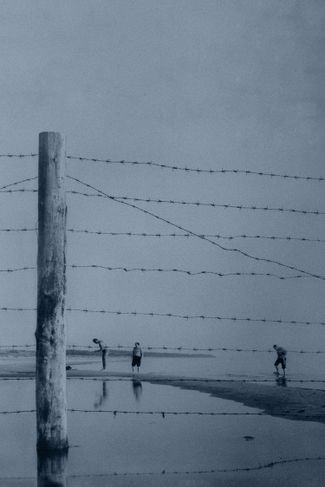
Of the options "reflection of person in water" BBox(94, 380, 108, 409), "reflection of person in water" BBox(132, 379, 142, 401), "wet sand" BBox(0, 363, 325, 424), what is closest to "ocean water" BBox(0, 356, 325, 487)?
"wet sand" BBox(0, 363, 325, 424)

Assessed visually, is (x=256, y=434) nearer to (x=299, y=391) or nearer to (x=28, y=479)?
(x=28, y=479)

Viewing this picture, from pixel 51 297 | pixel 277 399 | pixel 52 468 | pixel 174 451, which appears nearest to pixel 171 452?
pixel 174 451

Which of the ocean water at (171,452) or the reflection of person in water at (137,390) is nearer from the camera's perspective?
the ocean water at (171,452)

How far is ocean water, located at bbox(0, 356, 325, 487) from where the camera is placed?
7.68 meters

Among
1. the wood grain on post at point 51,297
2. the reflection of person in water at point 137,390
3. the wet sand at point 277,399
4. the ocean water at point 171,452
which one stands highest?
the wood grain on post at point 51,297

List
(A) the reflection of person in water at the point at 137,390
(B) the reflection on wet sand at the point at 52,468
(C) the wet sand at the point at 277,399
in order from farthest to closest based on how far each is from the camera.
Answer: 1. (A) the reflection of person in water at the point at 137,390
2. (C) the wet sand at the point at 277,399
3. (B) the reflection on wet sand at the point at 52,468

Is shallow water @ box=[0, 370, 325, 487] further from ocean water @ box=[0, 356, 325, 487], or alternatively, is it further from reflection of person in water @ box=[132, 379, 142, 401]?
reflection of person in water @ box=[132, 379, 142, 401]

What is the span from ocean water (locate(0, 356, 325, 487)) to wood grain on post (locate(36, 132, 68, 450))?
18.8 inches

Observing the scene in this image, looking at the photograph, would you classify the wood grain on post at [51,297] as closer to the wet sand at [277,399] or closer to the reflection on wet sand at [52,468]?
the reflection on wet sand at [52,468]

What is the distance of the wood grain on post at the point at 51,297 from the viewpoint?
8.12 m

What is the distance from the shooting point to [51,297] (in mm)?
8273

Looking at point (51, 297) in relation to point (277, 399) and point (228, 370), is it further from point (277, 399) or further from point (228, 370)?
point (228, 370)

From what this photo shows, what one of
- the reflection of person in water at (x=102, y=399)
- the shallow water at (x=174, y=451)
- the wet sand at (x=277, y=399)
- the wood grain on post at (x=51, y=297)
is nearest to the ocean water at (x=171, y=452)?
the shallow water at (x=174, y=451)

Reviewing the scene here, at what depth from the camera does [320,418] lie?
15008mm
